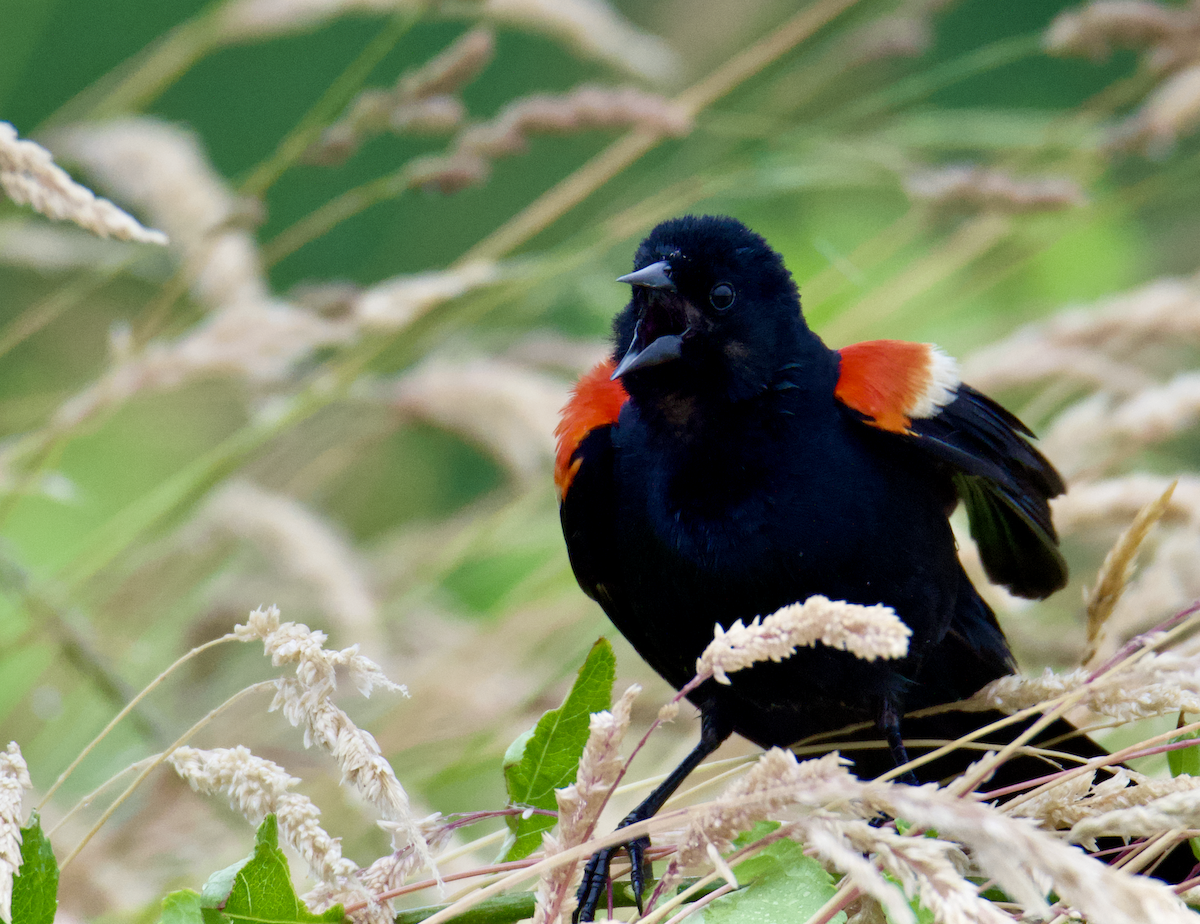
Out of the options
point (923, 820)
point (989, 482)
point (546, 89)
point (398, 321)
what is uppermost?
point (546, 89)

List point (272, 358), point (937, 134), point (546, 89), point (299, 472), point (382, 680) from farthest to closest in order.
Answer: point (546, 89) → point (937, 134) → point (299, 472) → point (272, 358) → point (382, 680)

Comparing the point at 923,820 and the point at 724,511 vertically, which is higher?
the point at 724,511

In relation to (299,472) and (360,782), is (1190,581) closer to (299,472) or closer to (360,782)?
(360,782)

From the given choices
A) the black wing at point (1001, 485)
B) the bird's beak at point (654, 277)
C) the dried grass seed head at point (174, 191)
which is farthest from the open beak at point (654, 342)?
the dried grass seed head at point (174, 191)

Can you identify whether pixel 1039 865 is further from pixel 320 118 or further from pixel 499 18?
pixel 499 18

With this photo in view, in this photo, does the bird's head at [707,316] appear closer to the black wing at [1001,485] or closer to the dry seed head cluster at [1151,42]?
the black wing at [1001,485]

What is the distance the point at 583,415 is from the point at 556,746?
0.40 metres

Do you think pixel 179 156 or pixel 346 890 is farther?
pixel 179 156

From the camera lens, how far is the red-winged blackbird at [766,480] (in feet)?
3.04

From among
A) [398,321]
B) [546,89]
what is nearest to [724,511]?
[398,321]

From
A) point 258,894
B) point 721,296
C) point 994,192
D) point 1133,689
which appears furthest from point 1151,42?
point 258,894

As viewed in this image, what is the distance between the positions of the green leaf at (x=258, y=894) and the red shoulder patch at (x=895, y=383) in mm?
610

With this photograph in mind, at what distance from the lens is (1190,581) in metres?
1.42

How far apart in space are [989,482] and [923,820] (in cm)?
63
